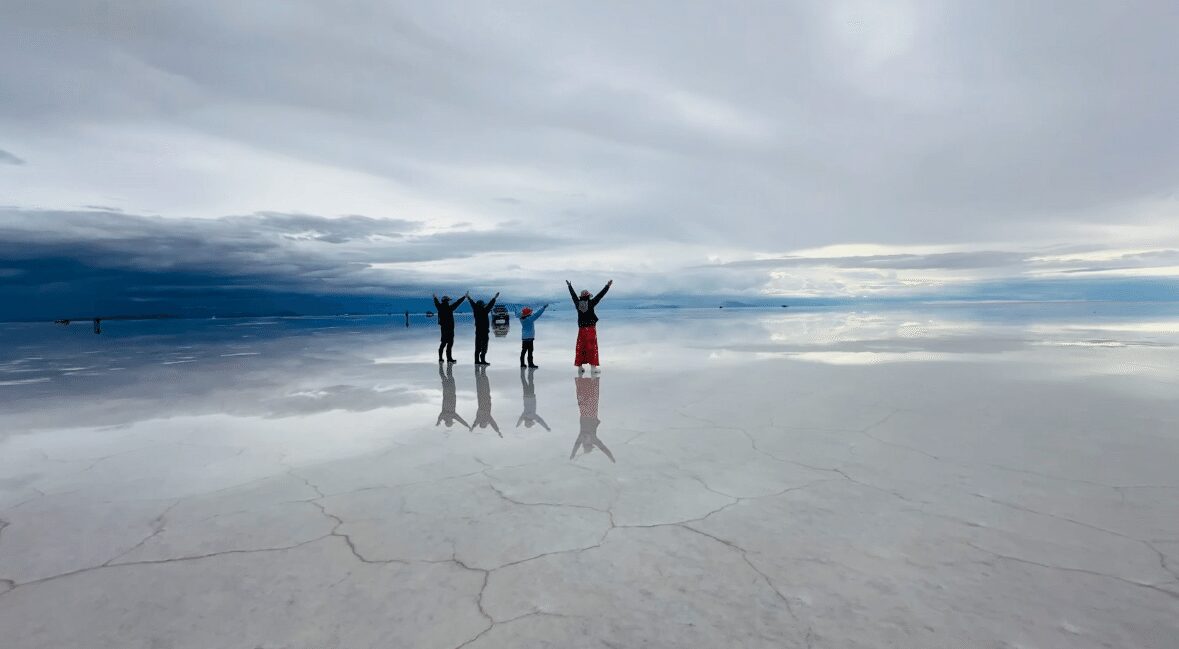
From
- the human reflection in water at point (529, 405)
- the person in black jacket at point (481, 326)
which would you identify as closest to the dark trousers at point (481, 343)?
the person in black jacket at point (481, 326)

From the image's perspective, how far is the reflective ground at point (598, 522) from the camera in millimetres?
2676

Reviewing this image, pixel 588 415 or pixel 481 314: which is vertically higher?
pixel 481 314

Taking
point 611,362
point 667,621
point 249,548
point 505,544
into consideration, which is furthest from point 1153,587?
point 611,362

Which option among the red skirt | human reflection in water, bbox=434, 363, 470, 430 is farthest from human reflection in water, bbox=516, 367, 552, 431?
the red skirt

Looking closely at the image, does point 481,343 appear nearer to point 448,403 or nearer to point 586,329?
point 586,329

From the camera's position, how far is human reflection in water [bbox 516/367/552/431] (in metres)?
7.09

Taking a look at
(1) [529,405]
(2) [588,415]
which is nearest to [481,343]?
(1) [529,405]

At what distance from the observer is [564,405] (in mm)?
8234

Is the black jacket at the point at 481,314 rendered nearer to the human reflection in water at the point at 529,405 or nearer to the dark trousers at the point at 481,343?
the dark trousers at the point at 481,343

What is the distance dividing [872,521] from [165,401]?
10465 millimetres

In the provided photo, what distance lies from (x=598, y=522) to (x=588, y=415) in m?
3.65

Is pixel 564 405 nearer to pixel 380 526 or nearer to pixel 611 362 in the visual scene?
pixel 380 526

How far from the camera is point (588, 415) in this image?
7480 millimetres

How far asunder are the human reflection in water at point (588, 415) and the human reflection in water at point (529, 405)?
0.55 m
